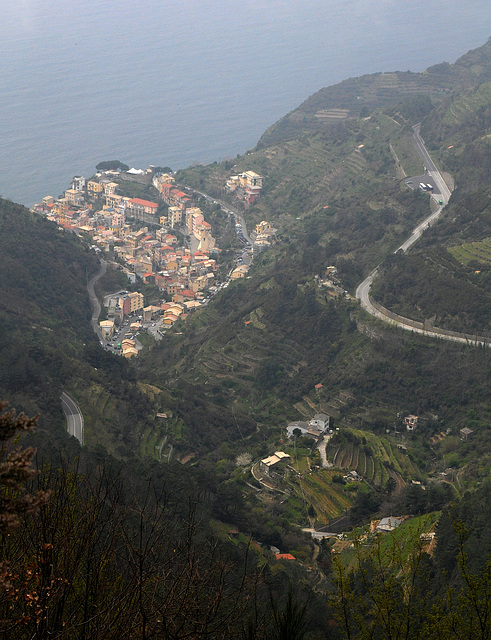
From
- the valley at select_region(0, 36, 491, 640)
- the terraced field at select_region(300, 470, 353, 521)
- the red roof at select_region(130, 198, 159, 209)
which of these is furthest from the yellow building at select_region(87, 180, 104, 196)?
the terraced field at select_region(300, 470, 353, 521)

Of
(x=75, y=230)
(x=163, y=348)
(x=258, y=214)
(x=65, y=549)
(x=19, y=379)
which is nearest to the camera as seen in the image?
(x=65, y=549)

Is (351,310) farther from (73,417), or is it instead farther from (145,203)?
(145,203)

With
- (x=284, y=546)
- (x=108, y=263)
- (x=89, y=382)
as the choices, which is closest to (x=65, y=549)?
(x=284, y=546)

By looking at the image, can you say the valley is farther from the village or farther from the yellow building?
the yellow building

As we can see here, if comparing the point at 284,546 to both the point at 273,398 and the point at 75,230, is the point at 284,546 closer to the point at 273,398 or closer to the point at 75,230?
the point at 273,398

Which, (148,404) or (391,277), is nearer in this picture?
(148,404)

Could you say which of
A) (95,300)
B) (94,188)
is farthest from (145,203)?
(95,300)
